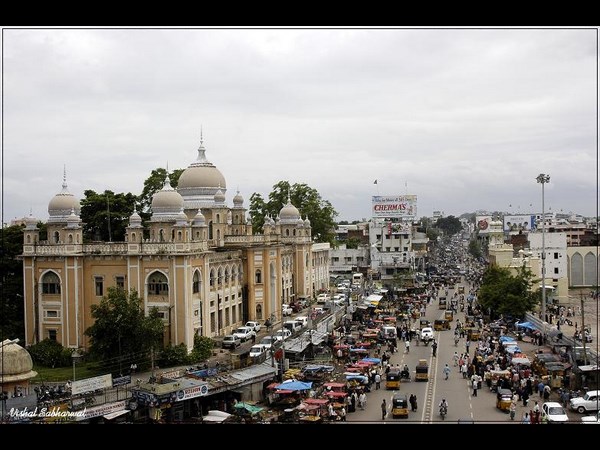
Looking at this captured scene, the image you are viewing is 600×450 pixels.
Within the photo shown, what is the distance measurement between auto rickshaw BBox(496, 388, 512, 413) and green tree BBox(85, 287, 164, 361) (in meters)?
11.9

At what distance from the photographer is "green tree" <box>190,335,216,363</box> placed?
28.1m

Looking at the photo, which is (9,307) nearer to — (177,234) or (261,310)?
(177,234)

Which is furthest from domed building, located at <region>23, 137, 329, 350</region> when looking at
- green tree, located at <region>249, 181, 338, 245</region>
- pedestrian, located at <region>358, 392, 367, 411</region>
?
green tree, located at <region>249, 181, 338, 245</region>

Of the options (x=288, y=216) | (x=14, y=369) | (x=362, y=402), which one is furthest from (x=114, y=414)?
(x=288, y=216)

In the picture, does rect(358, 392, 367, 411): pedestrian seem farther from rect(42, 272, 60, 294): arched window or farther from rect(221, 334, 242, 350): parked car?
rect(42, 272, 60, 294): arched window

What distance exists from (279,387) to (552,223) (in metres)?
62.2

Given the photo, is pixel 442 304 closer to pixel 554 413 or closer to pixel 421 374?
pixel 421 374

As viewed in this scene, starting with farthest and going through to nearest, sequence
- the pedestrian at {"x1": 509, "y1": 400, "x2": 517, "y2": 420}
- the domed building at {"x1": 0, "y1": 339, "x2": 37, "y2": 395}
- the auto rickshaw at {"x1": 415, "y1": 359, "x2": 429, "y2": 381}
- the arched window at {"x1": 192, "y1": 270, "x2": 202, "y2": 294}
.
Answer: the arched window at {"x1": 192, "y1": 270, "x2": 202, "y2": 294} < the auto rickshaw at {"x1": 415, "y1": 359, "x2": 429, "y2": 381} < the pedestrian at {"x1": 509, "y1": 400, "x2": 517, "y2": 420} < the domed building at {"x1": 0, "y1": 339, "x2": 37, "y2": 395}

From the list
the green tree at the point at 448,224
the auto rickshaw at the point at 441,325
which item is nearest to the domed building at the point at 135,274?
the auto rickshaw at the point at 441,325

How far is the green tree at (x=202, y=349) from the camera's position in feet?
92.1

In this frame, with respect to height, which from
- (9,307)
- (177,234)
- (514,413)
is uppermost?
(177,234)

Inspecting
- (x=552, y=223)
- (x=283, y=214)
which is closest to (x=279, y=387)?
(x=283, y=214)

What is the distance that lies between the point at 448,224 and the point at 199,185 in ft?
482
